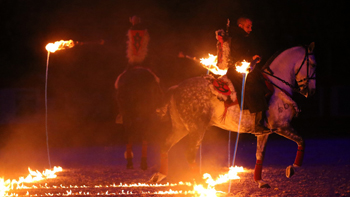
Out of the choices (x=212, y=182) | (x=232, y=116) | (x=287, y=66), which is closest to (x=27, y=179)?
(x=212, y=182)

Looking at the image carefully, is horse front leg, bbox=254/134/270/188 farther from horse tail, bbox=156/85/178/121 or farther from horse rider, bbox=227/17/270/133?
horse tail, bbox=156/85/178/121

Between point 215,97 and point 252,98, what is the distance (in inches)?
27.1

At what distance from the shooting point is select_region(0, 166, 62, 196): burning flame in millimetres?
7553

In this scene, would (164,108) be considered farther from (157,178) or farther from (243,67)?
(243,67)

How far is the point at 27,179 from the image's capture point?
8.63m

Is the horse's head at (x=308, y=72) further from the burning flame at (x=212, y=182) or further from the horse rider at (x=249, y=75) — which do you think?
the burning flame at (x=212, y=182)

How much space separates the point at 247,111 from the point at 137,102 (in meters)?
3.15

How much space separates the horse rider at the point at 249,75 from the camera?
7.64m

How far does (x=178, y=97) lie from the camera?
26.5 feet

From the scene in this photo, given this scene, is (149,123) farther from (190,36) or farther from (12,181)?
(190,36)

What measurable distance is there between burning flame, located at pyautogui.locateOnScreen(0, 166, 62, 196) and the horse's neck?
5063 millimetres

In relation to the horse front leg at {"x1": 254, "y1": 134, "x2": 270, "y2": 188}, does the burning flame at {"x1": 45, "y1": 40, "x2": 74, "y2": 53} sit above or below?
above

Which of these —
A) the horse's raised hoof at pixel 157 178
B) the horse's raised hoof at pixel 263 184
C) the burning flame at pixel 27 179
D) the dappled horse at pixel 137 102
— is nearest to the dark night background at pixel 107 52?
the dappled horse at pixel 137 102

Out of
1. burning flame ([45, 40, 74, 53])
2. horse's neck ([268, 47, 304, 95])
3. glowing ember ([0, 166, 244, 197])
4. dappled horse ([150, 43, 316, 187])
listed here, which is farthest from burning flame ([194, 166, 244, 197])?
burning flame ([45, 40, 74, 53])
